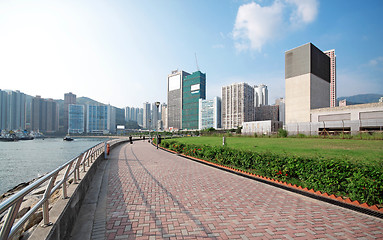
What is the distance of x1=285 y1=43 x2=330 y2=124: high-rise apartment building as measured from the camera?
61.4 meters

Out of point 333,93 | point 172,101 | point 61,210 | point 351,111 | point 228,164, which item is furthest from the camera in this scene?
point 172,101

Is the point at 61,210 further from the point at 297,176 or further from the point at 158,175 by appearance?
the point at 297,176

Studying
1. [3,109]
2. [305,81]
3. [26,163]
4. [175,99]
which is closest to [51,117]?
[3,109]

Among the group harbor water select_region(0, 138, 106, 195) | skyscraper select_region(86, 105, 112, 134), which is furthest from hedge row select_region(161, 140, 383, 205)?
skyscraper select_region(86, 105, 112, 134)

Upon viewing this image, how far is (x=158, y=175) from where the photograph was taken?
297 inches

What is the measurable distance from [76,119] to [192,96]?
85.6 meters

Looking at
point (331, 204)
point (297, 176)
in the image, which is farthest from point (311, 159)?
point (331, 204)

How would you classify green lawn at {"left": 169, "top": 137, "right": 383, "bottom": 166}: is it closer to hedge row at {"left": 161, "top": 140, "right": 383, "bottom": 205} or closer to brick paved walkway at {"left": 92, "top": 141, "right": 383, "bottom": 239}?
hedge row at {"left": 161, "top": 140, "right": 383, "bottom": 205}

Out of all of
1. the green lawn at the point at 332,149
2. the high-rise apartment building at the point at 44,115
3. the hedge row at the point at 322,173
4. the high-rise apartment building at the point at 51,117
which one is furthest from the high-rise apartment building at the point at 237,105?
the high-rise apartment building at the point at 44,115

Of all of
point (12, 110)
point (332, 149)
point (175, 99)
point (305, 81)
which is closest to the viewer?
point (332, 149)

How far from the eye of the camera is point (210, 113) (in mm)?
123562

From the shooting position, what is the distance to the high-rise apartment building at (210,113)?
121 meters

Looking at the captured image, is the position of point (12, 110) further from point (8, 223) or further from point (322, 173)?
point (322, 173)

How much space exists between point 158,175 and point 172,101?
492 ft
